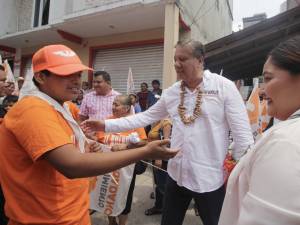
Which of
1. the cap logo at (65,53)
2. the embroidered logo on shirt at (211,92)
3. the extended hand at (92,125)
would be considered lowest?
the extended hand at (92,125)

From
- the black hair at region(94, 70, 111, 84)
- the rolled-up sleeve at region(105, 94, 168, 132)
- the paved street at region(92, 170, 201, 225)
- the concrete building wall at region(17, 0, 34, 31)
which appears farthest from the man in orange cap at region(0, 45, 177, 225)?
the concrete building wall at region(17, 0, 34, 31)

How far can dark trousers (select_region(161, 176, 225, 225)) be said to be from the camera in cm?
255

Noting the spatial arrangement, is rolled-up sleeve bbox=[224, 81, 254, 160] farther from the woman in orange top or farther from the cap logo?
the woman in orange top

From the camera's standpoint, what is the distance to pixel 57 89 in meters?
1.80

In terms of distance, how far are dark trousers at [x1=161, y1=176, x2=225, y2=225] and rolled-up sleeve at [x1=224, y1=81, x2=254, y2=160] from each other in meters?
0.37

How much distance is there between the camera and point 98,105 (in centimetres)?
490

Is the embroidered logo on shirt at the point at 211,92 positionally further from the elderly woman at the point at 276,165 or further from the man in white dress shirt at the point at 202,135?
the elderly woman at the point at 276,165

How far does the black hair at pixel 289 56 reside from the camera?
1.28 meters

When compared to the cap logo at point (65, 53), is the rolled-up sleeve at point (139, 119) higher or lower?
lower

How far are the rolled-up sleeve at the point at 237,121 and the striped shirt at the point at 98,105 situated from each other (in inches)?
102

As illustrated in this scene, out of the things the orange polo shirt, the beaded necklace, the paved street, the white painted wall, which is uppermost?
the white painted wall

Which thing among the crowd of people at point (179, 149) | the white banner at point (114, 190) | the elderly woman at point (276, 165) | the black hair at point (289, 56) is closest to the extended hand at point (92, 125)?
the crowd of people at point (179, 149)

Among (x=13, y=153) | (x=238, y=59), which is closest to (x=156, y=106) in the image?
(x=13, y=153)

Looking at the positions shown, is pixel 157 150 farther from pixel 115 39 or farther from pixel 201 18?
A: pixel 201 18
